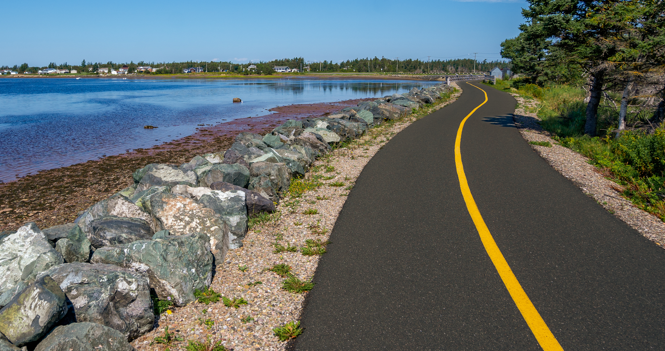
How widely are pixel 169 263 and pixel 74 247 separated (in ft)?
4.42

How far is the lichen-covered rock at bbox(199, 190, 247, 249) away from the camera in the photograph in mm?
5555

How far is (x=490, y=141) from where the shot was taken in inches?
486

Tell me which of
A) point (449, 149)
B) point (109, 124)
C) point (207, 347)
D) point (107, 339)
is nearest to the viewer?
point (107, 339)

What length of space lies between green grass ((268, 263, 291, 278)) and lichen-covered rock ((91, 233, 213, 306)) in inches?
30.1

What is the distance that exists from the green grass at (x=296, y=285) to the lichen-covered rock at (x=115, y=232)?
2.23 metres

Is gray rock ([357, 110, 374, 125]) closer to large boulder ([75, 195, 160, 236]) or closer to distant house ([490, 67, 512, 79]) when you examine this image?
large boulder ([75, 195, 160, 236])

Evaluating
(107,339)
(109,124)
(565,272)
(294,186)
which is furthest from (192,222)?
(109,124)

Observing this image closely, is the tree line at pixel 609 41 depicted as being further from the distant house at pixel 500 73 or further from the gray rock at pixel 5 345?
the distant house at pixel 500 73

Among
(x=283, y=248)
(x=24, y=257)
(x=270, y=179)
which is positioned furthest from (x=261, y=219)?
(x=24, y=257)

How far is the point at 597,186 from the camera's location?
24.6 ft

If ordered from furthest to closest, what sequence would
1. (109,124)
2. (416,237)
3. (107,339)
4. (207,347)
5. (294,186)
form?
(109,124) < (294,186) < (416,237) < (207,347) < (107,339)

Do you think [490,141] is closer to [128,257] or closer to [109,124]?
[128,257]

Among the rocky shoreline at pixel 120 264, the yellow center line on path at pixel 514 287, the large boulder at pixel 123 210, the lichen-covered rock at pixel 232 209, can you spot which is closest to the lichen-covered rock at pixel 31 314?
the rocky shoreline at pixel 120 264

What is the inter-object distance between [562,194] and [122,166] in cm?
1491
